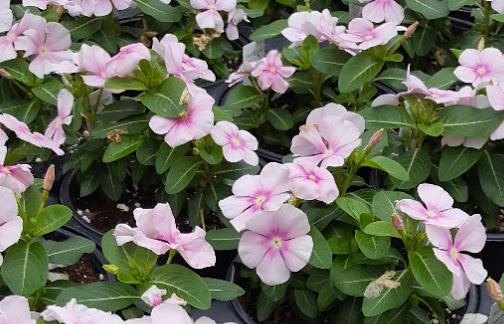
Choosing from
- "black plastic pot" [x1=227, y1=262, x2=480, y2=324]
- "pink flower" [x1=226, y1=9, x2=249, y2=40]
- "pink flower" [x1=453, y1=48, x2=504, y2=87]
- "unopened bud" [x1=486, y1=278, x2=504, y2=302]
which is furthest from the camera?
"pink flower" [x1=226, y1=9, x2=249, y2=40]

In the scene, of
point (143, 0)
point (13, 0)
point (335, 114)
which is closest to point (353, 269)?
point (335, 114)

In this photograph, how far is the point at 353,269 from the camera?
152 cm

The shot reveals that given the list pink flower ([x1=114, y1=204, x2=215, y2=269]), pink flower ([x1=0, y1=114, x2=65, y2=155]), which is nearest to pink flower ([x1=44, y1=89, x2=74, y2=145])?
pink flower ([x1=0, y1=114, x2=65, y2=155])

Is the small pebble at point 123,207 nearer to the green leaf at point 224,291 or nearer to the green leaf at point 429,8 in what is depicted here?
the green leaf at point 224,291

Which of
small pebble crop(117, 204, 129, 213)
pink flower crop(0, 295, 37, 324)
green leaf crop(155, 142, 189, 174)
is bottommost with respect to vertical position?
small pebble crop(117, 204, 129, 213)

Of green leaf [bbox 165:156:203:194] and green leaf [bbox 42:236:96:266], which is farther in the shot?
green leaf [bbox 165:156:203:194]

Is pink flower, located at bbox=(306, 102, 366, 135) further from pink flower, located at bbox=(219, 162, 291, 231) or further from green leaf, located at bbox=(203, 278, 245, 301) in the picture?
green leaf, located at bbox=(203, 278, 245, 301)

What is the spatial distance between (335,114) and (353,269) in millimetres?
312

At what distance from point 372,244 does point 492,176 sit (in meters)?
0.51

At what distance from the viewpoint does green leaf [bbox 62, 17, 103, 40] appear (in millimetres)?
2240

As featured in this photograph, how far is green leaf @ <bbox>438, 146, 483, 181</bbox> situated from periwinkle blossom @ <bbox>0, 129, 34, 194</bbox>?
900 mm

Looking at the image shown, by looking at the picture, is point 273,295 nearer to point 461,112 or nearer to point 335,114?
point 335,114

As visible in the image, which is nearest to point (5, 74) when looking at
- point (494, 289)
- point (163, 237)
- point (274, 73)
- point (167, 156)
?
point (167, 156)

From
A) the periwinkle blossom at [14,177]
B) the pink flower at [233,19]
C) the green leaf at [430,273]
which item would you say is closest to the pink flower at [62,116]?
the periwinkle blossom at [14,177]
